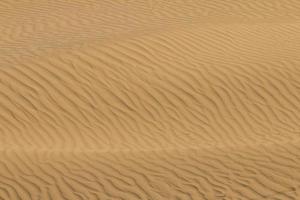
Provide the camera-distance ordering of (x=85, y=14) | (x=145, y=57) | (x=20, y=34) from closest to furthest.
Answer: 1. (x=145, y=57)
2. (x=20, y=34)
3. (x=85, y=14)

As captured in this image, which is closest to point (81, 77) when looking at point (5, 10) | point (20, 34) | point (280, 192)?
point (20, 34)

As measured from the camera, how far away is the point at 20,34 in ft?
47.8

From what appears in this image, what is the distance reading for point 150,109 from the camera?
11.3 metres

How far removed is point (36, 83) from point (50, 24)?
3.99 metres

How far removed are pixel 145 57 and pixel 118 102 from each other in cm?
142

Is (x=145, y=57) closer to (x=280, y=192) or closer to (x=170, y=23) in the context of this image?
(x=170, y=23)

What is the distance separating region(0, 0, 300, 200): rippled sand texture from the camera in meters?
8.94

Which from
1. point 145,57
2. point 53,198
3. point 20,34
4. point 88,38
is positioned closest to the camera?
point 53,198

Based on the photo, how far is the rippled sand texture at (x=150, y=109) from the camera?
894 cm

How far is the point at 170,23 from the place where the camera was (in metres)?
15.0

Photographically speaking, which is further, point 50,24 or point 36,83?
point 50,24

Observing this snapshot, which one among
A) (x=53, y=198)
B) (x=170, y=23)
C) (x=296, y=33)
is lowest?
(x=53, y=198)

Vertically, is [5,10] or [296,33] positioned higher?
[296,33]

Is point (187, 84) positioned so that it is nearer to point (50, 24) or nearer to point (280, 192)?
point (280, 192)
